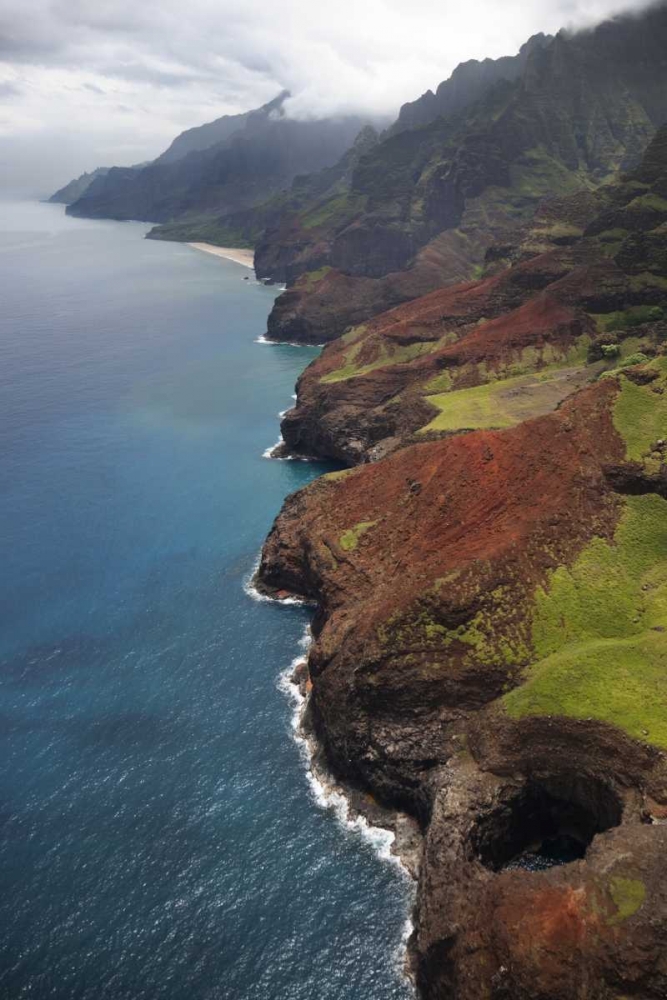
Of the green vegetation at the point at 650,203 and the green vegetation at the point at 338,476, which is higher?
the green vegetation at the point at 650,203

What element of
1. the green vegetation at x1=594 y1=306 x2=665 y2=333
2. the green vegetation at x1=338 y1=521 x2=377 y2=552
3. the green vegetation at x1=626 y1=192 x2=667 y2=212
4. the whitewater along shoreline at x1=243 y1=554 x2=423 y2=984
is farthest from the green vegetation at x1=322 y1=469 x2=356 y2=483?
the green vegetation at x1=626 y1=192 x2=667 y2=212

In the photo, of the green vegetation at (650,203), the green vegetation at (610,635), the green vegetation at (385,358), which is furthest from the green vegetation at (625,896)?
the green vegetation at (650,203)

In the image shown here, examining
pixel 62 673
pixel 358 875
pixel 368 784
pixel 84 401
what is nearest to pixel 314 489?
pixel 62 673

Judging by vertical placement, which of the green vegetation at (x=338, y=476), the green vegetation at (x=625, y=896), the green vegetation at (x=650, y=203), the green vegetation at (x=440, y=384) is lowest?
the green vegetation at (x=625, y=896)

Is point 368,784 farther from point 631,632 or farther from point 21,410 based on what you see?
point 21,410

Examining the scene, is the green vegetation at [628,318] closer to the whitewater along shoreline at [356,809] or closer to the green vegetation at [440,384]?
the green vegetation at [440,384]

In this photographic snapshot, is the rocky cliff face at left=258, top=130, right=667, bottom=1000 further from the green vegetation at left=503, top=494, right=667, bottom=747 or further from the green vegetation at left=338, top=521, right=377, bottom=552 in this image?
the green vegetation at left=338, top=521, right=377, bottom=552
